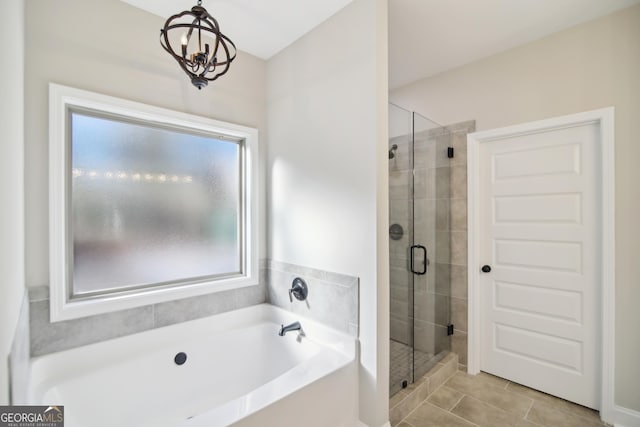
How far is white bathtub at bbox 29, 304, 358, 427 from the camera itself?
145 centimetres

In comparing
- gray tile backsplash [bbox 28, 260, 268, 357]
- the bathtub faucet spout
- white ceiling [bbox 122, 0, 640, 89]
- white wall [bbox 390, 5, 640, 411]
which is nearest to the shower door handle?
the bathtub faucet spout

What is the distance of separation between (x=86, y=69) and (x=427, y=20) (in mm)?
2329

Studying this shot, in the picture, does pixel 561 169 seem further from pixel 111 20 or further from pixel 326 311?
pixel 111 20

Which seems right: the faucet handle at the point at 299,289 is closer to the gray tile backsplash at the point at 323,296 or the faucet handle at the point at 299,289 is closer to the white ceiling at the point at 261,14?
the gray tile backsplash at the point at 323,296

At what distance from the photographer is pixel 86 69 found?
1744mm

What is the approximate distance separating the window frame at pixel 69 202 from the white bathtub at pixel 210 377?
0.24m

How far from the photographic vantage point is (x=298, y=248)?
2283 mm

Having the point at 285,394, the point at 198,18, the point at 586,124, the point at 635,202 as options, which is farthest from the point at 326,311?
the point at 586,124

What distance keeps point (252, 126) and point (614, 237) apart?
9.44 feet

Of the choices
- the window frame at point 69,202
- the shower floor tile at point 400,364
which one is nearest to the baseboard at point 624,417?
the shower floor tile at point 400,364

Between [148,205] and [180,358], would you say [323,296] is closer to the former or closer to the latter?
[180,358]

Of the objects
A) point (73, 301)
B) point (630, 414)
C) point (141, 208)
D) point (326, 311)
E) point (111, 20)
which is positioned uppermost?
point (111, 20)

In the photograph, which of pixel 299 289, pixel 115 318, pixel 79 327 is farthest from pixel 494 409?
pixel 79 327

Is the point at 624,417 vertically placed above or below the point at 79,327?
below
